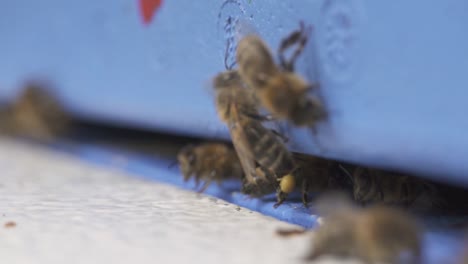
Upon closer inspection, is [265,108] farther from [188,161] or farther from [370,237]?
[188,161]

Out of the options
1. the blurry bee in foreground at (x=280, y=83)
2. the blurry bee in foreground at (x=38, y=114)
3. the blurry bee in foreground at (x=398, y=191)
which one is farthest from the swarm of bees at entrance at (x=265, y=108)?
the blurry bee in foreground at (x=38, y=114)

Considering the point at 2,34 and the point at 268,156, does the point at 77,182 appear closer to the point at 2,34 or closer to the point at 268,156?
the point at 268,156

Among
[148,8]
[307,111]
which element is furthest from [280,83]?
[148,8]

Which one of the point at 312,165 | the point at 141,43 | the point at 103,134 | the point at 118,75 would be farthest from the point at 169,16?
the point at 103,134

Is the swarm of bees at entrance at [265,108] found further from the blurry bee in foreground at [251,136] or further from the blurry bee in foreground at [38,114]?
the blurry bee in foreground at [38,114]

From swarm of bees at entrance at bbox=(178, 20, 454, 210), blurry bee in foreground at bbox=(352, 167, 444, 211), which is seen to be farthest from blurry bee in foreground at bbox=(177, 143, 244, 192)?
blurry bee in foreground at bbox=(352, 167, 444, 211)

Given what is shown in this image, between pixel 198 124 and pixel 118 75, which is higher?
pixel 118 75
